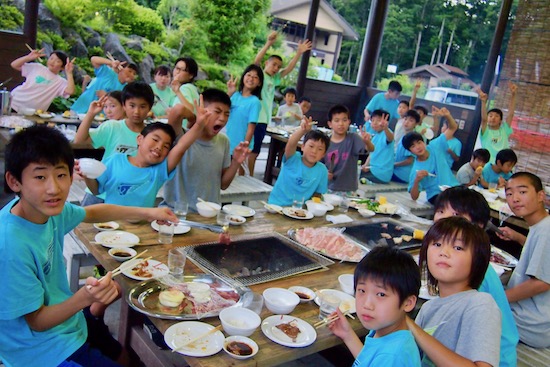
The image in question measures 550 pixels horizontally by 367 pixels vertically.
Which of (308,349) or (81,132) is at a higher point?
(81,132)

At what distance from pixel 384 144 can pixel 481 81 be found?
4221 millimetres

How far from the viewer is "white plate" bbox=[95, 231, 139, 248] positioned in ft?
7.73

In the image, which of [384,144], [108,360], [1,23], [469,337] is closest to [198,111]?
[108,360]

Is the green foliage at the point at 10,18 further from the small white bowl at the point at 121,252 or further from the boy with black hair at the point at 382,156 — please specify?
the small white bowl at the point at 121,252

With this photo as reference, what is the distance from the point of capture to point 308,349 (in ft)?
5.96

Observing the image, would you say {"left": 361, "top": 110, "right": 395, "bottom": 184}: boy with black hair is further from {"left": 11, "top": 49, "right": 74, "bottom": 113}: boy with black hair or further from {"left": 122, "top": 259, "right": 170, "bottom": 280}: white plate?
{"left": 122, "top": 259, "right": 170, "bottom": 280}: white plate

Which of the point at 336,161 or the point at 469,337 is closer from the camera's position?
the point at 469,337

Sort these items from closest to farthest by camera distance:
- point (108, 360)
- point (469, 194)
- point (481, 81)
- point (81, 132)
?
point (108, 360), point (469, 194), point (81, 132), point (481, 81)

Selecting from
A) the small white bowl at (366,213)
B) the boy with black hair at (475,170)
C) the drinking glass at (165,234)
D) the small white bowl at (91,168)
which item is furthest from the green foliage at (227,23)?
the drinking glass at (165,234)

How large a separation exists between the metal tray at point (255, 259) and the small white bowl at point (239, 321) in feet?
0.85

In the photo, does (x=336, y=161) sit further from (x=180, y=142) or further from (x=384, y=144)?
(x=180, y=142)

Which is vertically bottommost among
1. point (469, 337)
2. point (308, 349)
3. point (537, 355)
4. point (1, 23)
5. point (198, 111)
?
point (537, 355)

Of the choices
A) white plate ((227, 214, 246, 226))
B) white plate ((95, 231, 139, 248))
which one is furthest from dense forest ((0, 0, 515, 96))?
white plate ((95, 231, 139, 248))

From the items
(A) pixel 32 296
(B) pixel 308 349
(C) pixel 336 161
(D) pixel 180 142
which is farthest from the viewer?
(C) pixel 336 161
